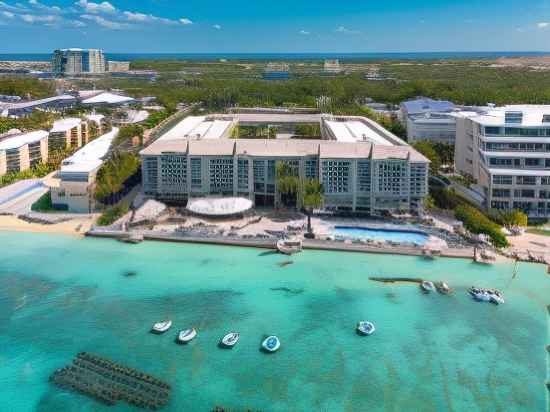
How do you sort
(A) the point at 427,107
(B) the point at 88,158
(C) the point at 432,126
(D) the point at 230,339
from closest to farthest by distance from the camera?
→ (D) the point at 230,339
(B) the point at 88,158
(C) the point at 432,126
(A) the point at 427,107

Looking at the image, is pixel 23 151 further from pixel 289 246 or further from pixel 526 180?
pixel 526 180

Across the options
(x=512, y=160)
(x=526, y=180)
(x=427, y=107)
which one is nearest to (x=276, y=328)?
(x=526, y=180)

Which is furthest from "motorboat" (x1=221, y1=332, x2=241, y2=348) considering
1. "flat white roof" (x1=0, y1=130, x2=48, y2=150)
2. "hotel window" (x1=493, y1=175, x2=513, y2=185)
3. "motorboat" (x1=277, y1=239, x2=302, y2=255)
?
"flat white roof" (x1=0, y1=130, x2=48, y2=150)

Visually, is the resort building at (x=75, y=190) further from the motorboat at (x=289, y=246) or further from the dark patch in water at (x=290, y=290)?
the dark patch in water at (x=290, y=290)

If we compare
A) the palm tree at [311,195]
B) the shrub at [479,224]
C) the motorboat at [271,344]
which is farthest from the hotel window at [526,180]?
the motorboat at [271,344]

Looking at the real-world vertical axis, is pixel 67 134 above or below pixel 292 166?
above

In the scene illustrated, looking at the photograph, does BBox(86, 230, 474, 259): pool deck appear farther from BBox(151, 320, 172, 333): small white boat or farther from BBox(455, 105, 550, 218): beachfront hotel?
BBox(151, 320, 172, 333): small white boat
